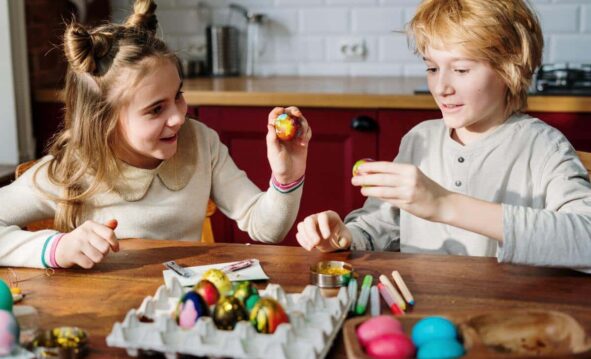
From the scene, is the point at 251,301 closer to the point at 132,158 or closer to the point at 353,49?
the point at 132,158

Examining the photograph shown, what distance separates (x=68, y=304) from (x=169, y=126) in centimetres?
61

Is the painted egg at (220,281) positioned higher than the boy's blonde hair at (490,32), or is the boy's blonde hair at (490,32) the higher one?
the boy's blonde hair at (490,32)

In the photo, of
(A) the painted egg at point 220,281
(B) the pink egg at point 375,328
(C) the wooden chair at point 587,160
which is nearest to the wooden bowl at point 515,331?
(B) the pink egg at point 375,328

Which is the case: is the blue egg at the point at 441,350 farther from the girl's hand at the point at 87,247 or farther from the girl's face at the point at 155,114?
the girl's face at the point at 155,114

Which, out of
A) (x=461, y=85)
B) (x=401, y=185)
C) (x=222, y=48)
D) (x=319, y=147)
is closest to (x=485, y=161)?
(x=461, y=85)

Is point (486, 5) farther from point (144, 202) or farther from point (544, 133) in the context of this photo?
point (144, 202)

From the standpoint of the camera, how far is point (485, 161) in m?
1.88

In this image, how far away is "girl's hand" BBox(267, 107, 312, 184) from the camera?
182cm

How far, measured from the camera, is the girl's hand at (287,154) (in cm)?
182

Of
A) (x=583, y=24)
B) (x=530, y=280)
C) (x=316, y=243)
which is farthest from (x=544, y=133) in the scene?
(x=583, y=24)

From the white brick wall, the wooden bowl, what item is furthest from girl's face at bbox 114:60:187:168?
the white brick wall

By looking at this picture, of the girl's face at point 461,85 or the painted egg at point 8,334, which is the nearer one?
the painted egg at point 8,334

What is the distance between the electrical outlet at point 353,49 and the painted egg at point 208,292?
2.49 meters

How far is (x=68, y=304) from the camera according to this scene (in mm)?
1371
